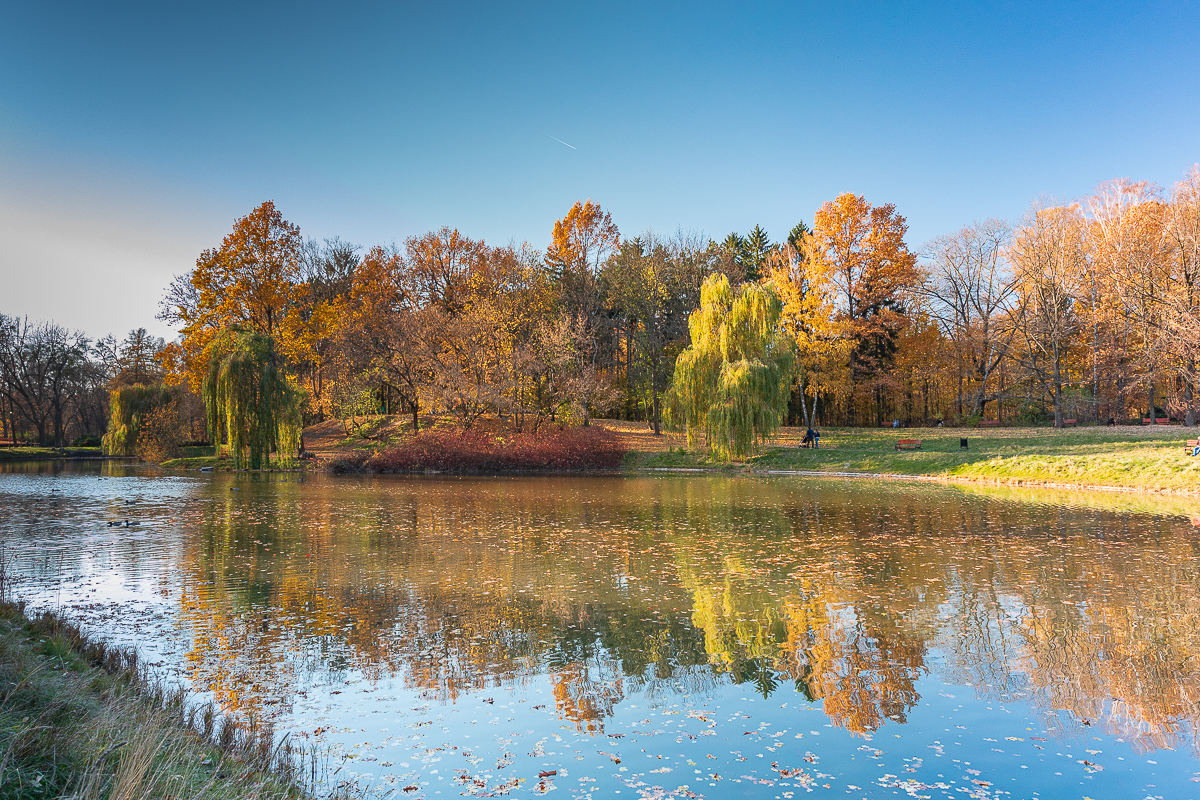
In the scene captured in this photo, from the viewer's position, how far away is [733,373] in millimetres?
32812

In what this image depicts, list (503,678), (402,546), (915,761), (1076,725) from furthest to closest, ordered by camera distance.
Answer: (402,546), (503,678), (1076,725), (915,761)

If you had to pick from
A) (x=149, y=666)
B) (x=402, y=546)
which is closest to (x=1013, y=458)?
(x=402, y=546)

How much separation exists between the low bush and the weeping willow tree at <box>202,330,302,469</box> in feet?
19.7

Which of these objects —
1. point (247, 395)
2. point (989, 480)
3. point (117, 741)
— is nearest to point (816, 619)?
point (117, 741)

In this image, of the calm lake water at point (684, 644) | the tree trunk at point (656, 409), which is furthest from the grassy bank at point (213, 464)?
the tree trunk at point (656, 409)

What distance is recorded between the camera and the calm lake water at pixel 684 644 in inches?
211

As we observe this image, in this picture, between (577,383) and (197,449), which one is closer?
(577,383)

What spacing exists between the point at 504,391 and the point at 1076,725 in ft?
120

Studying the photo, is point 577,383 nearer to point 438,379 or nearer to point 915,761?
point 438,379

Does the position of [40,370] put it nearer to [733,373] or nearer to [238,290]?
[238,290]

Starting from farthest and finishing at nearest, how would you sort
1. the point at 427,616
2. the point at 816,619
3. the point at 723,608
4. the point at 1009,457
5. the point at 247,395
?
the point at 247,395, the point at 1009,457, the point at 723,608, the point at 427,616, the point at 816,619

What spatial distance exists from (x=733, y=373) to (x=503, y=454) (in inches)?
532

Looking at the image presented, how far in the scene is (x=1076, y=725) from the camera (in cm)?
595

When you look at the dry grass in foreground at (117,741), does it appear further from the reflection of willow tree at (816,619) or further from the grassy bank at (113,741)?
the reflection of willow tree at (816,619)
